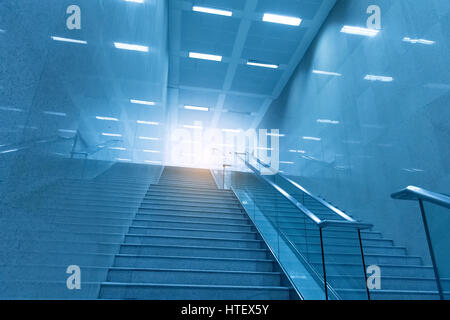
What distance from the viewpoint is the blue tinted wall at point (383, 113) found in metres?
4.16

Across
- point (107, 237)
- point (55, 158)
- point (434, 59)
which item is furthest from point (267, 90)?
point (55, 158)

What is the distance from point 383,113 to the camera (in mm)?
5234

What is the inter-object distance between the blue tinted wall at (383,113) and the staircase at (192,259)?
2.37 m

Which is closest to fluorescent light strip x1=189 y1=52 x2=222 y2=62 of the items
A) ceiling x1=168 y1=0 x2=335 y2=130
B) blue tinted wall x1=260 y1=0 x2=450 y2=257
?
ceiling x1=168 y1=0 x2=335 y2=130

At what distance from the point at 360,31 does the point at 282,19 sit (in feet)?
7.80

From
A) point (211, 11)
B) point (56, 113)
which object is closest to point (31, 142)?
point (56, 113)

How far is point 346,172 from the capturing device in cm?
614

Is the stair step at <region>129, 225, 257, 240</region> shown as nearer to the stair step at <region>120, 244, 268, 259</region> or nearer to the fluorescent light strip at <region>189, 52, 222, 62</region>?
the stair step at <region>120, 244, 268, 259</region>

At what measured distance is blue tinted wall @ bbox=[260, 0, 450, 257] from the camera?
4.16m

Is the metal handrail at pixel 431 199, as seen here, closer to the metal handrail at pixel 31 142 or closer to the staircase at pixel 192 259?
the staircase at pixel 192 259

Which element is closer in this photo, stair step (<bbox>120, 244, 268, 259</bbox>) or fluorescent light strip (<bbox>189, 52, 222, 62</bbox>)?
stair step (<bbox>120, 244, 268, 259</bbox>)

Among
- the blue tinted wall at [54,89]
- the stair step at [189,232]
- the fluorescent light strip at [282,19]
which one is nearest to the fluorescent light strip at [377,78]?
the fluorescent light strip at [282,19]

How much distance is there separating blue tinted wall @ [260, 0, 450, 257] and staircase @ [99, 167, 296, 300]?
7.77 ft

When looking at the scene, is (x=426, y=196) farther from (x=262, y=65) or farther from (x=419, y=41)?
(x=262, y=65)
